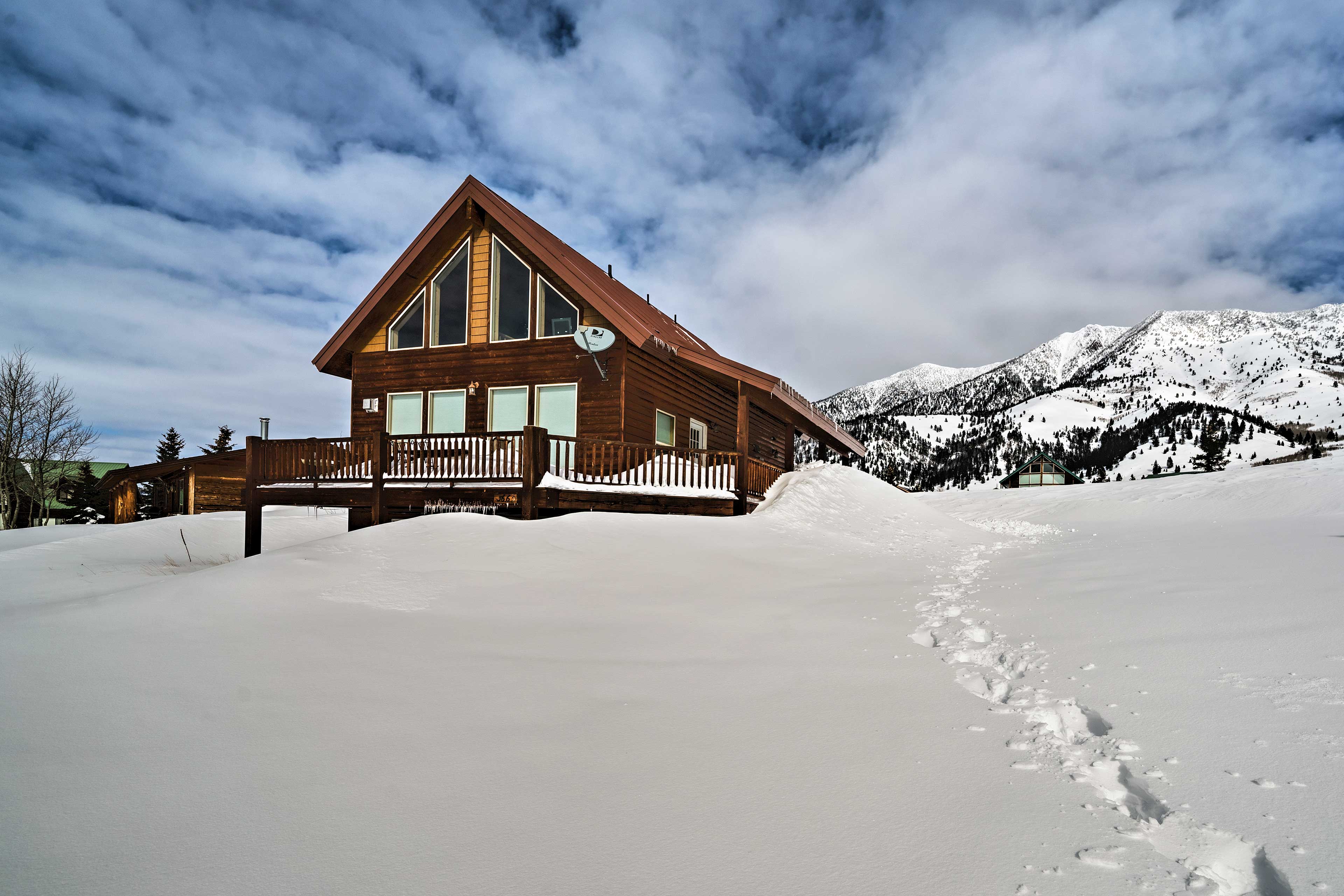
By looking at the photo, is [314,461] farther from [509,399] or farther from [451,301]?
[451,301]

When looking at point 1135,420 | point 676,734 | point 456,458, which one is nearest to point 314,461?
point 456,458

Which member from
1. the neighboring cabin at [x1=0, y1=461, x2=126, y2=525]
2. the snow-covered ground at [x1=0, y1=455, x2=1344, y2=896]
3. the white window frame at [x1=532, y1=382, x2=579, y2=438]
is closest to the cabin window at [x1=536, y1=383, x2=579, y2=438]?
the white window frame at [x1=532, y1=382, x2=579, y2=438]

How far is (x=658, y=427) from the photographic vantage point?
15.4 m

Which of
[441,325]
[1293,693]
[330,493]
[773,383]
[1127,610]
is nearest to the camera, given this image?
[1293,693]

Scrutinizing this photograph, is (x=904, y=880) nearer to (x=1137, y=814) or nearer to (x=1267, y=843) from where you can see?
(x=1137, y=814)

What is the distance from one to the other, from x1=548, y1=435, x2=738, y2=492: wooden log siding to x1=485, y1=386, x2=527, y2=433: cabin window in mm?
2207

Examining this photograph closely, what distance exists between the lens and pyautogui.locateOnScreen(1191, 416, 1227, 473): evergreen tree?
160ft

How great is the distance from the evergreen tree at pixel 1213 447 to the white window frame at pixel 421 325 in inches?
1645

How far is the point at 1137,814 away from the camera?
7.39ft

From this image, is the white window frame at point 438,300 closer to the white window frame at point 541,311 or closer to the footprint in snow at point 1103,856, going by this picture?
the white window frame at point 541,311

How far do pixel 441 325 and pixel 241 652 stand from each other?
1240 centimetres

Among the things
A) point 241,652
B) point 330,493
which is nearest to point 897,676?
point 241,652

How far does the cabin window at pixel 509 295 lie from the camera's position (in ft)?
48.6

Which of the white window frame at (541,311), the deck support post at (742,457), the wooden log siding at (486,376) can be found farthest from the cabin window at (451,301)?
the deck support post at (742,457)
